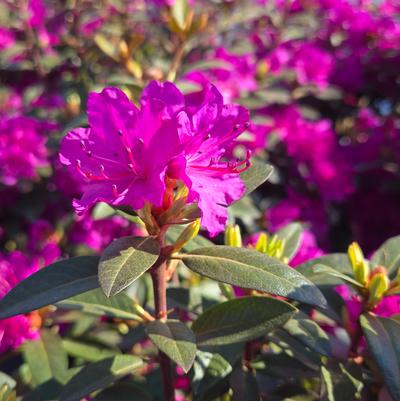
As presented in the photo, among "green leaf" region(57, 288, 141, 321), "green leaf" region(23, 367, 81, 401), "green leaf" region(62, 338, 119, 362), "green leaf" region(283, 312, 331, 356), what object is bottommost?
"green leaf" region(62, 338, 119, 362)

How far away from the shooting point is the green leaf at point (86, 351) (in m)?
1.17

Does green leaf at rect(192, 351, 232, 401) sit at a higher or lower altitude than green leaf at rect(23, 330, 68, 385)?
higher

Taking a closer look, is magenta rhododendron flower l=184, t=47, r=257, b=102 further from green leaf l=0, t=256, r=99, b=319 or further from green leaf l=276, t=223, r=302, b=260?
green leaf l=0, t=256, r=99, b=319

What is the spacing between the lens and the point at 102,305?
2.91 feet

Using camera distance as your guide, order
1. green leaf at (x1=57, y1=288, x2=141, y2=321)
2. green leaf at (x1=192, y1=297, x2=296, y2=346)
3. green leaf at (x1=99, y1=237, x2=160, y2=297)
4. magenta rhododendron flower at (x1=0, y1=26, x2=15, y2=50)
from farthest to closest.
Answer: magenta rhododendron flower at (x1=0, y1=26, x2=15, y2=50) → green leaf at (x1=57, y1=288, x2=141, y2=321) → green leaf at (x1=192, y1=297, x2=296, y2=346) → green leaf at (x1=99, y1=237, x2=160, y2=297)

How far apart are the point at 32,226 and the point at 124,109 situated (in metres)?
0.95

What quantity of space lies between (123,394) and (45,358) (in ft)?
0.86

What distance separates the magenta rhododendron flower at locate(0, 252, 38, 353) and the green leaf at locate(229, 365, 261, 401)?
427 mm

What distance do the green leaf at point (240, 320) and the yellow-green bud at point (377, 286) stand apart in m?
0.17

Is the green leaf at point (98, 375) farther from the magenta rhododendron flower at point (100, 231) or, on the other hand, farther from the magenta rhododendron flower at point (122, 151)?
the magenta rhododendron flower at point (100, 231)

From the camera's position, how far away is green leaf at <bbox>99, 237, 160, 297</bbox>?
65 cm

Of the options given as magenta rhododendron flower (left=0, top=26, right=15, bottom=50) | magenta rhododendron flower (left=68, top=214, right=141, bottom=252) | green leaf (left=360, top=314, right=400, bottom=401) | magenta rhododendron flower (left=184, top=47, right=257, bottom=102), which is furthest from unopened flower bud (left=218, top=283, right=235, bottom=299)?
magenta rhododendron flower (left=0, top=26, right=15, bottom=50)

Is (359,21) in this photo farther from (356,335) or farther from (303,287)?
(303,287)

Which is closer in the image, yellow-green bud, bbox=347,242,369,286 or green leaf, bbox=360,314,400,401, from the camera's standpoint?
green leaf, bbox=360,314,400,401
